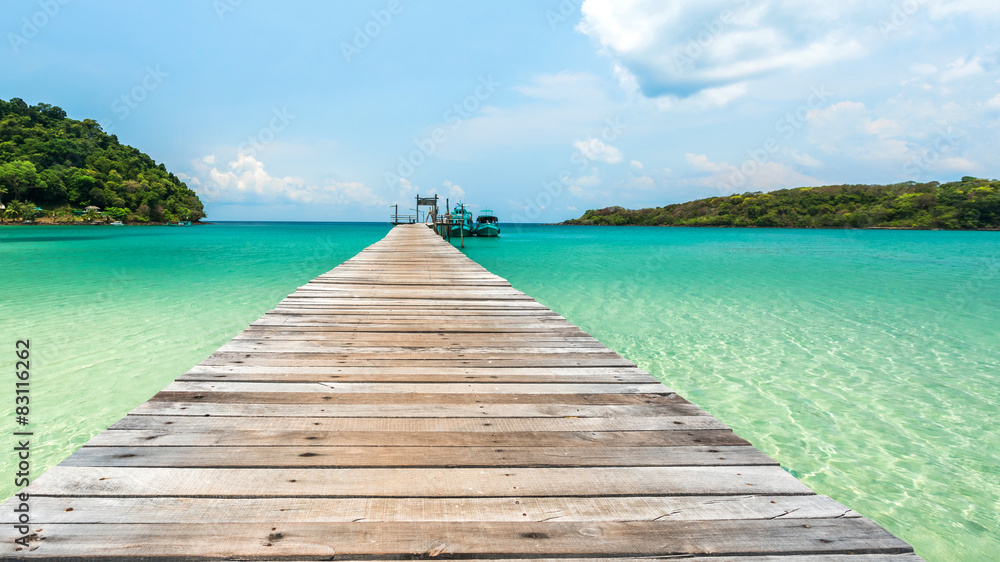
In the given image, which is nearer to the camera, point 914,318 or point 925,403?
point 925,403

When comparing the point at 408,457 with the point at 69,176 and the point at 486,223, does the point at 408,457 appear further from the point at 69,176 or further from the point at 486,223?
the point at 69,176

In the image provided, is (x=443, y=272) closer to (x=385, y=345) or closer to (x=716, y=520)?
(x=385, y=345)

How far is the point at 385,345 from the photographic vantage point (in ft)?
11.9

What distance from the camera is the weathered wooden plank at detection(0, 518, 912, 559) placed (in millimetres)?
1329

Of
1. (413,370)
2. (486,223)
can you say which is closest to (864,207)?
(486,223)

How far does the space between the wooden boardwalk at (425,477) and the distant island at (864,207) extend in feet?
344

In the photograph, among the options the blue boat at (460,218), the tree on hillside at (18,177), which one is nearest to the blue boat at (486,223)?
the blue boat at (460,218)

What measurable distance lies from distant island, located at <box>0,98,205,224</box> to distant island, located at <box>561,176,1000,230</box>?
121561 millimetres

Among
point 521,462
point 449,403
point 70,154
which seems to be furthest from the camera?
point 70,154

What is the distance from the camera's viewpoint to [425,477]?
A: 1.73m

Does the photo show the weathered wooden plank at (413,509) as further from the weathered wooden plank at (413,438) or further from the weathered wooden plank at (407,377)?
the weathered wooden plank at (407,377)

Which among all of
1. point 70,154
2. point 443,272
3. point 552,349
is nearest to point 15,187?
point 70,154

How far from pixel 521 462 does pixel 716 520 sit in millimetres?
715

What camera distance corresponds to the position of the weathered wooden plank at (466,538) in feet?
4.36
